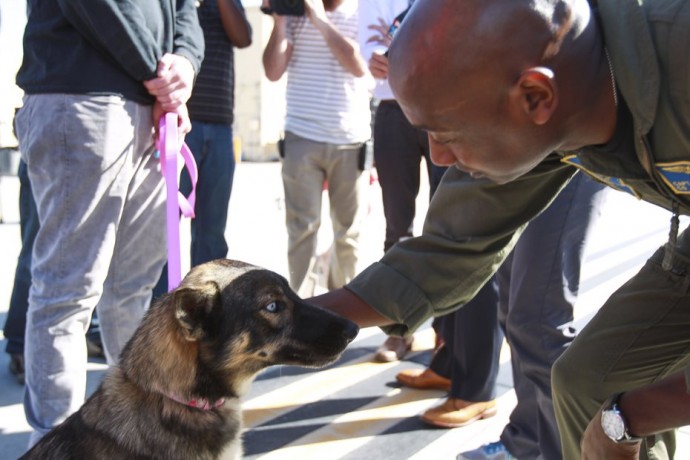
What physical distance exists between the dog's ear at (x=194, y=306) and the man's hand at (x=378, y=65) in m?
1.92

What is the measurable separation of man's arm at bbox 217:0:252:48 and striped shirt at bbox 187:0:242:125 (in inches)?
1.3

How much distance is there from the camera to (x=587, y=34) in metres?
1.51

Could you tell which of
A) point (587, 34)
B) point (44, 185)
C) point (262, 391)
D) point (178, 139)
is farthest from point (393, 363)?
point (587, 34)

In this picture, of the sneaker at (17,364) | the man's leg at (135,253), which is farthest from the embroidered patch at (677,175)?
the sneaker at (17,364)

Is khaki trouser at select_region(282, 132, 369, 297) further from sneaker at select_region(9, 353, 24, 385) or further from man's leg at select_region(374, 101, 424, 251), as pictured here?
sneaker at select_region(9, 353, 24, 385)

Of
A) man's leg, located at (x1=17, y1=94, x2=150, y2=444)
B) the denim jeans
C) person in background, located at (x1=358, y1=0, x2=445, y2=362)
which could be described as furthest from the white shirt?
man's leg, located at (x1=17, y1=94, x2=150, y2=444)

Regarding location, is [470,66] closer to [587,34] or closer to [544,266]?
[587,34]

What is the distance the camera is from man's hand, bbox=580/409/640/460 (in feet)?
5.00

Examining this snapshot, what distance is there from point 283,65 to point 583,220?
2531 mm

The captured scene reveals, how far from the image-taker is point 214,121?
13.5 ft

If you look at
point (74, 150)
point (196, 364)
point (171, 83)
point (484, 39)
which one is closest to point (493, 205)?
point (484, 39)

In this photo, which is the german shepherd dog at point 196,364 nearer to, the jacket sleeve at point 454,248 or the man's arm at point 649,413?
the jacket sleeve at point 454,248

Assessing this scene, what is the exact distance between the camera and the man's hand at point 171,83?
111 inches

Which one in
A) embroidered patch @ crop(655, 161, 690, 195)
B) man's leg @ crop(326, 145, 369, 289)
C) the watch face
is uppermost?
embroidered patch @ crop(655, 161, 690, 195)
